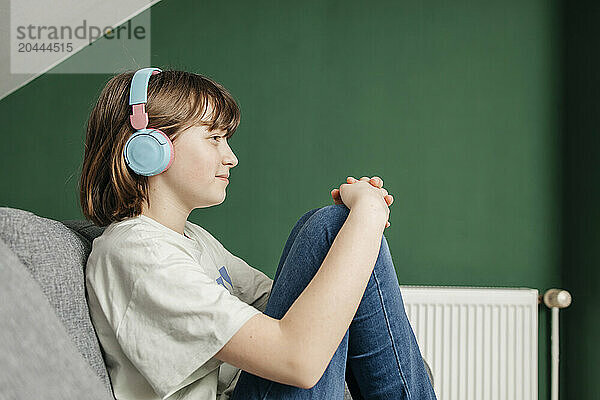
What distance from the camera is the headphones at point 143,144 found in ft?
3.74

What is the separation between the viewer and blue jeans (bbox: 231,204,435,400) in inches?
43.1

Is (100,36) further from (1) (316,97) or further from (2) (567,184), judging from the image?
(2) (567,184)

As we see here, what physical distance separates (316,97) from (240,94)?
27cm

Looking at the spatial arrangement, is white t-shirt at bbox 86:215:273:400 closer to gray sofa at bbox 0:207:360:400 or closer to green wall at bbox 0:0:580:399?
gray sofa at bbox 0:207:360:400

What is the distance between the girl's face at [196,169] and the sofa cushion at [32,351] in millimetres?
427

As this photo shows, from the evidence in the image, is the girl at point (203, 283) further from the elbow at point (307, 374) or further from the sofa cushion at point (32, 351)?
the sofa cushion at point (32, 351)

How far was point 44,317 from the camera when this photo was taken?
2.60 ft

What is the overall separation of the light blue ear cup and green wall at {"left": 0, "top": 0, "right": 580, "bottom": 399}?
3.78ft

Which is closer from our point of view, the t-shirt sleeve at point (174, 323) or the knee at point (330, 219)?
the t-shirt sleeve at point (174, 323)

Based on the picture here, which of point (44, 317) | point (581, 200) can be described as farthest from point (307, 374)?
point (581, 200)

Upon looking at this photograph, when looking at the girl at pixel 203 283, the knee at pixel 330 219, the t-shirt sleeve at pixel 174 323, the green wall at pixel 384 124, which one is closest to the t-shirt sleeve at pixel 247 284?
the girl at pixel 203 283

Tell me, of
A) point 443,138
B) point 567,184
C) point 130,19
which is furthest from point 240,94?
point 567,184

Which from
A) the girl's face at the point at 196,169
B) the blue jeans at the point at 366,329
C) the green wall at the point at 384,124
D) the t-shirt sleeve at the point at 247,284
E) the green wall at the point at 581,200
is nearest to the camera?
the blue jeans at the point at 366,329

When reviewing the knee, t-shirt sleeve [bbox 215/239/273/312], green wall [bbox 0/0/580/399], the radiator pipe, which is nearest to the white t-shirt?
the knee
